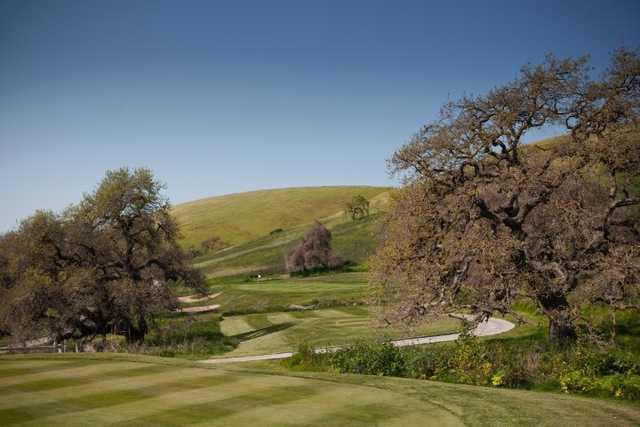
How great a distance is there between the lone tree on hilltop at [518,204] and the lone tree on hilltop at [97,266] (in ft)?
77.2

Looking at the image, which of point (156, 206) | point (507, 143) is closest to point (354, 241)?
point (156, 206)

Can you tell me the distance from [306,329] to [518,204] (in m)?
22.3

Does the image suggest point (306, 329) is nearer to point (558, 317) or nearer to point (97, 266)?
point (97, 266)

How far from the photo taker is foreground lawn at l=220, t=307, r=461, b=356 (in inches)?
1390

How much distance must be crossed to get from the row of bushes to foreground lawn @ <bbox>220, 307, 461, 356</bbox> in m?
6.10

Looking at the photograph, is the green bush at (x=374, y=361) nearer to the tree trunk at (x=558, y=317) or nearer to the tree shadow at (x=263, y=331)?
the tree trunk at (x=558, y=317)

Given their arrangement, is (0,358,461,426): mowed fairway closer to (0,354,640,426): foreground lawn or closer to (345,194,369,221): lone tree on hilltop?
(0,354,640,426): foreground lawn

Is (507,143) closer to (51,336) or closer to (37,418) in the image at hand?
(37,418)

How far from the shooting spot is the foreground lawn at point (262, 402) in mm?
12508

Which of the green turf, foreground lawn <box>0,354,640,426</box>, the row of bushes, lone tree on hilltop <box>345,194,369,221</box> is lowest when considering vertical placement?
the green turf

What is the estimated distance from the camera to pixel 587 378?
56.0 ft

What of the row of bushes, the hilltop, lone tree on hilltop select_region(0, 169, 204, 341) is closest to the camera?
the row of bushes

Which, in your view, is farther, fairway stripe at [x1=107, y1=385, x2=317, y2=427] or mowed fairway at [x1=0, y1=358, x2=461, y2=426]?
mowed fairway at [x1=0, y1=358, x2=461, y2=426]

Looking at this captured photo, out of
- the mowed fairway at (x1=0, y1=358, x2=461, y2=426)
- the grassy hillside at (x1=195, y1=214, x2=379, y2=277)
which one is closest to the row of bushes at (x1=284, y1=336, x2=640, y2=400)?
the mowed fairway at (x1=0, y1=358, x2=461, y2=426)
